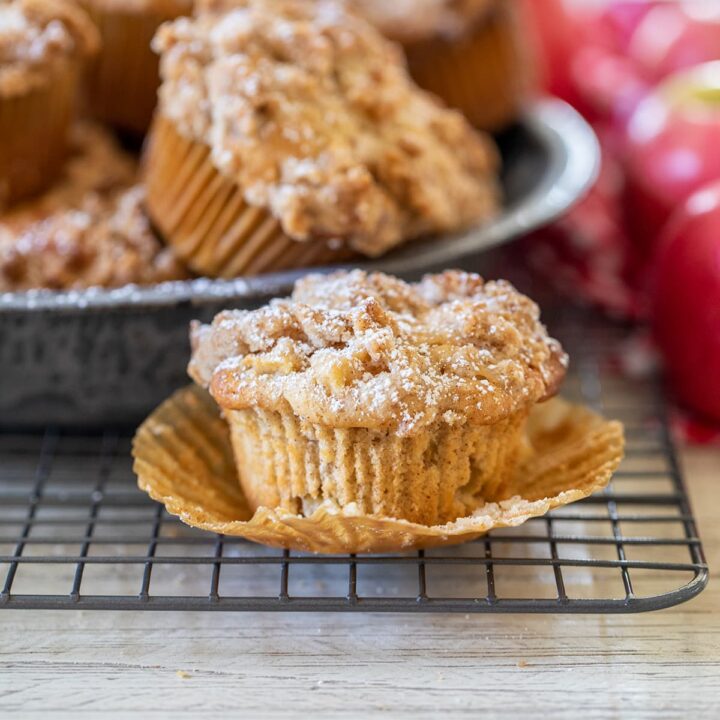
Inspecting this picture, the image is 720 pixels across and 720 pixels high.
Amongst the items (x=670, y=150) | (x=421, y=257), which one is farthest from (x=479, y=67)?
(x=421, y=257)

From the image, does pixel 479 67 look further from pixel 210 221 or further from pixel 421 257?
pixel 210 221

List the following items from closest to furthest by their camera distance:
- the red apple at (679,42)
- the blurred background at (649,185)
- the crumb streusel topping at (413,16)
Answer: the blurred background at (649,185), the crumb streusel topping at (413,16), the red apple at (679,42)

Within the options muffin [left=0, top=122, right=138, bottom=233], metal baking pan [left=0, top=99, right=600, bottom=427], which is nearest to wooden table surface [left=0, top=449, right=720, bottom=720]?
metal baking pan [left=0, top=99, right=600, bottom=427]

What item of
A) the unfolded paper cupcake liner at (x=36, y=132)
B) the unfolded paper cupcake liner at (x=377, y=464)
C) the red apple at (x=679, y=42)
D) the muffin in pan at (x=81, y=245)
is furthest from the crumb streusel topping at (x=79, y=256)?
the red apple at (x=679, y=42)

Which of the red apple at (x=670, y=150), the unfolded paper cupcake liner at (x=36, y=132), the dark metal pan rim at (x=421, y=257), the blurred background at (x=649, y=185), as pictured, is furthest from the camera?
the red apple at (x=670, y=150)

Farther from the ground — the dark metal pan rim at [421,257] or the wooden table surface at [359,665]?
the dark metal pan rim at [421,257]

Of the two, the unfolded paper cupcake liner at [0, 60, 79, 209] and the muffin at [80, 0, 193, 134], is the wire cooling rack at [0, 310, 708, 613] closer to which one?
the unfolded paper cupcake liner at [0, 60, 79, 209]

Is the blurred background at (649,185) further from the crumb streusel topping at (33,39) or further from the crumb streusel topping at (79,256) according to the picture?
the crumb streusel topping at (33,39)
